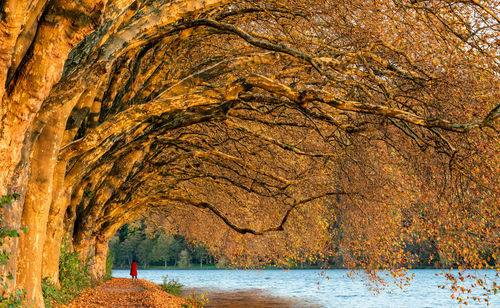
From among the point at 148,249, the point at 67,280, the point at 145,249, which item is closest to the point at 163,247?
the point at 148,249

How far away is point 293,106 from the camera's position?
31.5 ft

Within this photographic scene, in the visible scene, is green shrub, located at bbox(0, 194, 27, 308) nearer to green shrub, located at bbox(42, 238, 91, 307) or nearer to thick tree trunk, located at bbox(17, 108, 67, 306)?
thick tree trunk, located at bbox(17, 108, 67, 306)

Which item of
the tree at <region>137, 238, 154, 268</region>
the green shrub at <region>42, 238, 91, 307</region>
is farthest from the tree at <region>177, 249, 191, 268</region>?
the green shrub at <region>42, 238, 91, 307</region>

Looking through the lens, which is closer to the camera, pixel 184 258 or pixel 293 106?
pixel 293 106

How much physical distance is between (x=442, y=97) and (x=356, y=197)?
3914 mm

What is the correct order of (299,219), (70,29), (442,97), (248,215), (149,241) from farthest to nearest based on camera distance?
(149,241) → (248,215) → (299,219) → (442,97) → (70,29)

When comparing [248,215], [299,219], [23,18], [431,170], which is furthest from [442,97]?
[248,215]

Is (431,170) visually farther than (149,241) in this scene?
No

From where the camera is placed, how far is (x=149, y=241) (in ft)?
281

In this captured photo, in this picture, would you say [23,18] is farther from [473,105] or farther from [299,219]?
[299,219]

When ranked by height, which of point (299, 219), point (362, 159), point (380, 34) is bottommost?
point (299, 219)

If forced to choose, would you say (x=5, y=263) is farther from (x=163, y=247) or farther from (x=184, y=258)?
(x=184, y=258)

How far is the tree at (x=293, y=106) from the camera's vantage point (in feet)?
19.0

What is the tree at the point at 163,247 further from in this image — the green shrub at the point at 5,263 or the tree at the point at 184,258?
the green shrub at the point at 5,263
